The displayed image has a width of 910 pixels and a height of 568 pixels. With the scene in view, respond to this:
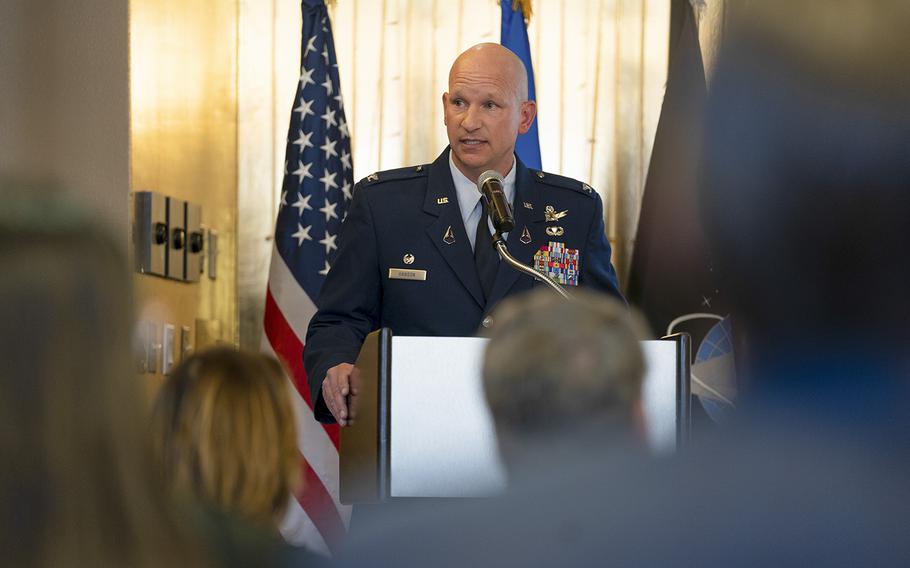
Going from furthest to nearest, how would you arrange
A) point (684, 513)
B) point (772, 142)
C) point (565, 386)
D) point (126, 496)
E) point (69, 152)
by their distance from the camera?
point (69, 152) < point (772, 142) < point (565, 386) < point (684, 513) < point (126, 496)

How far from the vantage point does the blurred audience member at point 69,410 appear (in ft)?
2.47

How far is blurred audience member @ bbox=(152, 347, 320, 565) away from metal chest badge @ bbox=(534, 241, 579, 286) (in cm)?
151

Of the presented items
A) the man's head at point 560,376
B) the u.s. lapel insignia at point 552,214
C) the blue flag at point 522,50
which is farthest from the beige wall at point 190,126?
the man's head at point 560,376

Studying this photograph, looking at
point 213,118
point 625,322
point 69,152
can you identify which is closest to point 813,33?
point 625,322

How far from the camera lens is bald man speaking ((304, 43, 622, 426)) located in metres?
2.95

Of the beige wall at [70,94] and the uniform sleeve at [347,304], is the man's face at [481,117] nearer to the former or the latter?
the uniform sleeve at [347,304]

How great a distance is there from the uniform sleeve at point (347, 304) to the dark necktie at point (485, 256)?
0.73 ft

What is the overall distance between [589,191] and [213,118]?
240 centimetres

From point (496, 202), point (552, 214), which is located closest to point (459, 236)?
point (552, 214)

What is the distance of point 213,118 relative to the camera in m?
5.28

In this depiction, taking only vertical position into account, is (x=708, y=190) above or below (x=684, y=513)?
above

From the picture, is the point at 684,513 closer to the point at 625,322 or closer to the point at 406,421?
the point at 625,322

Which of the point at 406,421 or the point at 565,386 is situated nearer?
the point at 565,386

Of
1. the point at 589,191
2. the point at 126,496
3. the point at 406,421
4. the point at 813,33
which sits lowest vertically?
the point at 406,421
